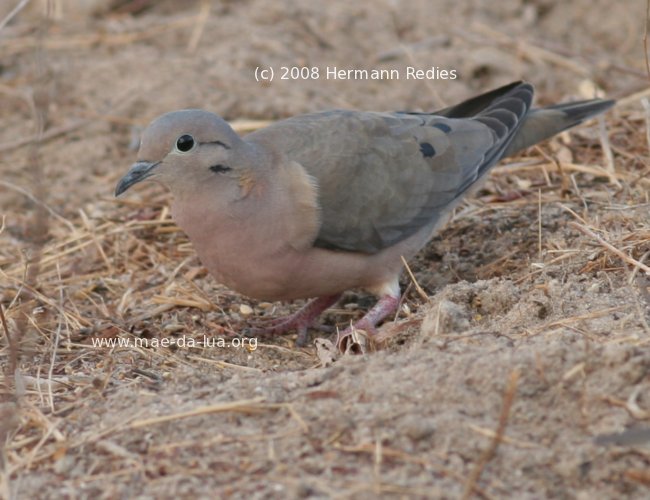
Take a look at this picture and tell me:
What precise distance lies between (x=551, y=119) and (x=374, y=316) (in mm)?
1543

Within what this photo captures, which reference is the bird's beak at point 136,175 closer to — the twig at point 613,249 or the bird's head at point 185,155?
the bird's head at point 185,155

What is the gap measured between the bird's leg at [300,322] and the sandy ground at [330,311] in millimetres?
57

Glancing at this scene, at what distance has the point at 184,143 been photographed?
4406 millimetres

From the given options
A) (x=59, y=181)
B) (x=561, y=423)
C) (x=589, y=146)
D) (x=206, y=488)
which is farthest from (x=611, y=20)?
(x=206, y=488)

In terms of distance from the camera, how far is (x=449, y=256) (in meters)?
5.33

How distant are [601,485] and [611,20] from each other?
249 inches

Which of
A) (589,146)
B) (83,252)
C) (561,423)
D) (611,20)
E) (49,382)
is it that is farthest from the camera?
(611,20)

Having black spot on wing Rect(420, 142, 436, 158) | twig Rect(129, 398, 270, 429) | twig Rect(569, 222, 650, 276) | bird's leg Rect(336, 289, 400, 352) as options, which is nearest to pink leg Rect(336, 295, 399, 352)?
bird's leg Rect(336, 289, 400, 352)

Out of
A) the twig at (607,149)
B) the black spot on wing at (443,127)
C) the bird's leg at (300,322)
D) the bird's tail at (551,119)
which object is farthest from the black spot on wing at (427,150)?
the twig at (607,149)

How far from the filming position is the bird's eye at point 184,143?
4398 mm

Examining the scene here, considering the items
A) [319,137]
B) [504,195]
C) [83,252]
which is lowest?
[83,252]

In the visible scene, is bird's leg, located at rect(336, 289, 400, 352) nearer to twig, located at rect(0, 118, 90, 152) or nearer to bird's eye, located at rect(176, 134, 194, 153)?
bird's eye, located at rect(176, 134, 194, 153)

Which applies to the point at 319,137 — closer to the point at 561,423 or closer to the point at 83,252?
the point at 83,252

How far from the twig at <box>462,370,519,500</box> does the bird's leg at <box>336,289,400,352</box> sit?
4.73 ft
